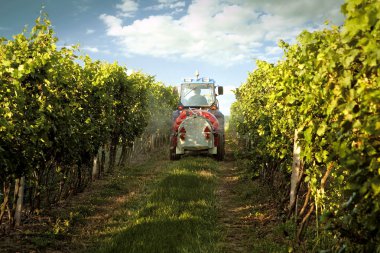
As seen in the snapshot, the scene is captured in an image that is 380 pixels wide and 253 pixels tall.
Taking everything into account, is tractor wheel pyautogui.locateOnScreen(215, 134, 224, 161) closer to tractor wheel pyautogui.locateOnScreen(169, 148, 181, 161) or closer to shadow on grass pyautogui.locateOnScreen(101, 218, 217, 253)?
tractor wheel pyautogui.locateOnScreen(169, 148, 181, 161)

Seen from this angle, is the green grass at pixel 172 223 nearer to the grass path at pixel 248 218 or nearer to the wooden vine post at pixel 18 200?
the grass path at pixel 248 218

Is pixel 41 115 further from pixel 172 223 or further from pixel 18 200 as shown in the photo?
pixel 172 223

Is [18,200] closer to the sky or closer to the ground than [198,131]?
closer to the ground

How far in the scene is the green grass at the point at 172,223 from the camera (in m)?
5.32

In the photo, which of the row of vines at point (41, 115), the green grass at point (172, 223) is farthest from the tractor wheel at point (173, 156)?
the green grass at point (172, 223)

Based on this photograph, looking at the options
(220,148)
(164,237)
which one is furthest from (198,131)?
(164,237)

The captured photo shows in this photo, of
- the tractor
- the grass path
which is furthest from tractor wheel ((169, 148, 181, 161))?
the grass path

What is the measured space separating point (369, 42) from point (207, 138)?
476 inches

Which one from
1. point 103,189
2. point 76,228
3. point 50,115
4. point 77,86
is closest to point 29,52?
point 50,115

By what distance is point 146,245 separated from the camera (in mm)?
5238

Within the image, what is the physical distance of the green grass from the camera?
5320 mm

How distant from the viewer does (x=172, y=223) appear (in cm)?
625

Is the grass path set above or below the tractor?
below

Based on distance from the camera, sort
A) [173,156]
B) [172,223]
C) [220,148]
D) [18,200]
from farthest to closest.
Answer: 1. [173,156]
2. [220,148]
3. [18,200]
4. [172,223]
